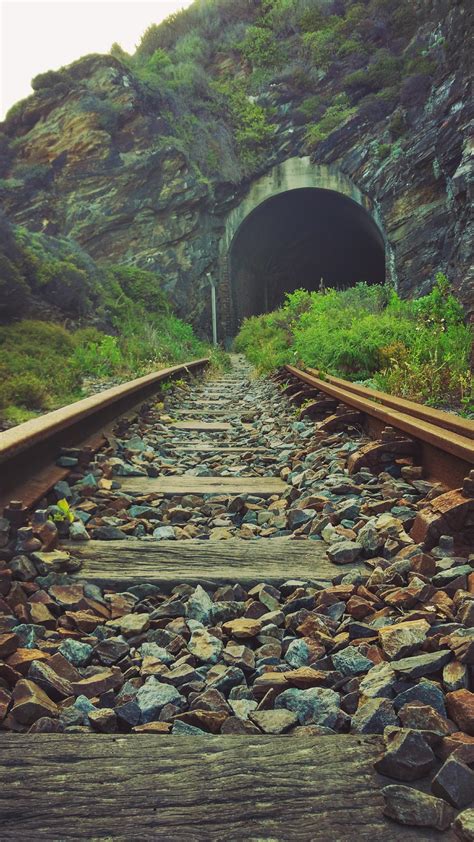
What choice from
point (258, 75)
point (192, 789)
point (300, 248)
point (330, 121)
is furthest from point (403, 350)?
point (300, 248)

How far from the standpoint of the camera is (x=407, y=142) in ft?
59.2

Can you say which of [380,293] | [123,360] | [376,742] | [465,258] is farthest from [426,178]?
[376,742]

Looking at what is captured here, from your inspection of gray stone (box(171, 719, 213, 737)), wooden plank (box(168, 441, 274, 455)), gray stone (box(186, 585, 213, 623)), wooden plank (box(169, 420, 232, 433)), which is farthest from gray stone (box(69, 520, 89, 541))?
wooden plank (box(169, 420, 232, 433))

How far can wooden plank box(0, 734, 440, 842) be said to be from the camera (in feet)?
3.13

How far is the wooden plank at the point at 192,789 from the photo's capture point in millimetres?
953

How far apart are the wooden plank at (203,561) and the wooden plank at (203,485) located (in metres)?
0.80

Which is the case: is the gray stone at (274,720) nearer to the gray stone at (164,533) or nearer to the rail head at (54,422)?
the gray stone at (164,533)

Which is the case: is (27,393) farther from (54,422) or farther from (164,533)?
(164,533)

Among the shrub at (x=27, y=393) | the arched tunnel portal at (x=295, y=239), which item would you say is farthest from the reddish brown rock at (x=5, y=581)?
the arched tunnel portal at (x=295, y=239)

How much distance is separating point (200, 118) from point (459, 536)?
2417cm

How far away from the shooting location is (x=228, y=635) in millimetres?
1745

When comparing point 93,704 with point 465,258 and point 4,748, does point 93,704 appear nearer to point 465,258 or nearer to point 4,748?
point 4,748

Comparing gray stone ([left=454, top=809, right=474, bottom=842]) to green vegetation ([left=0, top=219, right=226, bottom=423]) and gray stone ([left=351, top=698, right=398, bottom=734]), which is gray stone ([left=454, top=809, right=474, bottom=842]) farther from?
green vegetation ([left=0, top=219, right=226, bottom=423])

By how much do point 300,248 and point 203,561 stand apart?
27.4 meters
